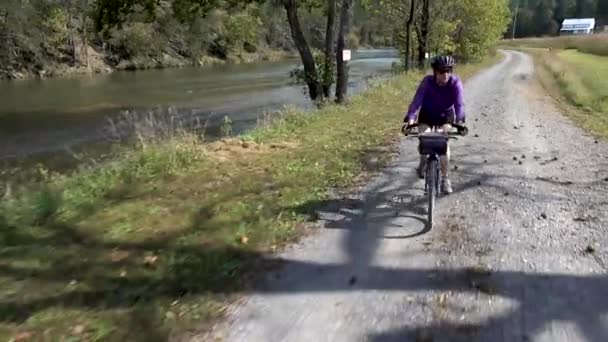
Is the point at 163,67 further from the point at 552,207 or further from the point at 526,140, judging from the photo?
the point at 552,207

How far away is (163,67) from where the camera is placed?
6450cm

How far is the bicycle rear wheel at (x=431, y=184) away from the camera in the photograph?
20.6 ft

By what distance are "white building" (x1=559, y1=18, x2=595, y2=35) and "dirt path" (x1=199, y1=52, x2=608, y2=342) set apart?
129 metres

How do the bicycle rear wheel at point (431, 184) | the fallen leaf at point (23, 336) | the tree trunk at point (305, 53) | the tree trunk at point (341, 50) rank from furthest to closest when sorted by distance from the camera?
1. the tree trunk at point (305, 53)
2. the tree trunk at point (341, 50)
3. the bicycle rear wheel at point (431, 184)
4. the fallen leaf at point (23, 336)

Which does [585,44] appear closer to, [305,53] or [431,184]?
[305,53]

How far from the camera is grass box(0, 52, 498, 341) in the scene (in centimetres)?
424

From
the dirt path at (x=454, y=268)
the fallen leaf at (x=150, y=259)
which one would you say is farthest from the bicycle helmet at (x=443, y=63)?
the fallen leaf at (x=150, y=259)

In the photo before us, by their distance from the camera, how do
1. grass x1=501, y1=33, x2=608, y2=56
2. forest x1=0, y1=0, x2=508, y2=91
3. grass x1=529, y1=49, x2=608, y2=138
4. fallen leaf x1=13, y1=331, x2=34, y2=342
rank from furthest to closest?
grass x1=501, y1=33, x2=608, y2=56 < forest x1=0, y1=0, x2=508, y2=91 < grass x1=529, y1=49, x2=608, y2=138 < fallen leaf x1=13, y1=331, x2=34, y2=342

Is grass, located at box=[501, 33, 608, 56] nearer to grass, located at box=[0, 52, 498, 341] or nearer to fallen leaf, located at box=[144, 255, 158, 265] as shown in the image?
grass, located at box=[0, 52, 498, 341]

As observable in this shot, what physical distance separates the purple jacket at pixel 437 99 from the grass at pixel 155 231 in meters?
1.78

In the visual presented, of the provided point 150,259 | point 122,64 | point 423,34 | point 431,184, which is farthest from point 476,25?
point 150,259

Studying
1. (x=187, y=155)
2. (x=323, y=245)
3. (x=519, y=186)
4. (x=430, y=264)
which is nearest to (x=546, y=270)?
(x=430, y=264)

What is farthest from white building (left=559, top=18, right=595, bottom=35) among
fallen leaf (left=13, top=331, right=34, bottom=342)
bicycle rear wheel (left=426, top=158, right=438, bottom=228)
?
fallen leaf (left=13, top=331, right=34, bottom=342)

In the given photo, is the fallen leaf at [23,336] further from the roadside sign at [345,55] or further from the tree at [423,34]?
the tree at [423,34]
